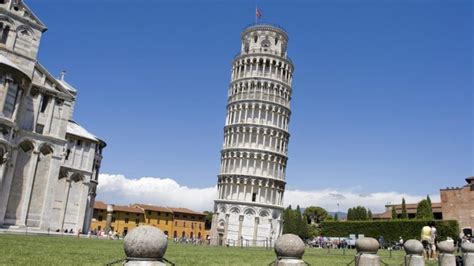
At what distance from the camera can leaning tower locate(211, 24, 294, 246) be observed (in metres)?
51.8

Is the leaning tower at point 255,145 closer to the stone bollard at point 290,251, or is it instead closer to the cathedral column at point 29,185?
the cathedral column at point 29,185

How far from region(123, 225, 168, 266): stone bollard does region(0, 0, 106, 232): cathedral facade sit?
1130 inches

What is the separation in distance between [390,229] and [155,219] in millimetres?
54656

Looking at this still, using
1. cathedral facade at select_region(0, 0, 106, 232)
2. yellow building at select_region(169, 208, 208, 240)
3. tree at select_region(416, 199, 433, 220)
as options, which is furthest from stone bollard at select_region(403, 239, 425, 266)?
yellow building at select_region(169, 208, 208, 240)

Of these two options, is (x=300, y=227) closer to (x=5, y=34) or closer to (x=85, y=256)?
(x=5, y=34)

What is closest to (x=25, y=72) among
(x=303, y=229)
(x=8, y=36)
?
(x=8, y=36)

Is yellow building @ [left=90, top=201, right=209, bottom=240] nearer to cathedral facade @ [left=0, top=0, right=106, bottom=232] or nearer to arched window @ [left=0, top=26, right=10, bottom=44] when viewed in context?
cathedral facade @ [left=0, top=0, right=106, bottom=232]

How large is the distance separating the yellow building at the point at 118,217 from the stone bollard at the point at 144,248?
82248 millimetres

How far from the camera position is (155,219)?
87.6 meters

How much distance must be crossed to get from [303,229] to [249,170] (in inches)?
1167

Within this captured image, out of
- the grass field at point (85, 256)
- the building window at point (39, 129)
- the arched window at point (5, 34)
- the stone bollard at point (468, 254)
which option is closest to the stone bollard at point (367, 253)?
the stone bollard at point (468, 254)

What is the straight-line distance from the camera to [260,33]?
59.2m

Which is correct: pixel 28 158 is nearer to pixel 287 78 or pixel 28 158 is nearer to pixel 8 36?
pixel 8 36

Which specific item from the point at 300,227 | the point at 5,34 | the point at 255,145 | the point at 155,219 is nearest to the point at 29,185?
the point at 5,34
